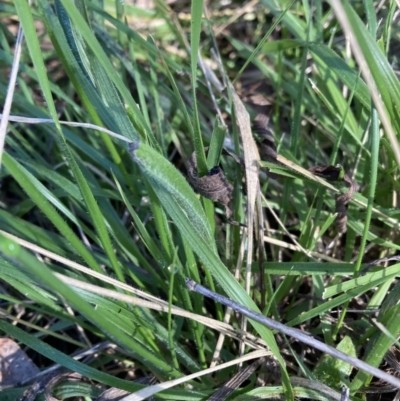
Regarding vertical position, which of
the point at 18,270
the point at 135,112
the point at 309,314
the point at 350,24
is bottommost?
the point at 309,314

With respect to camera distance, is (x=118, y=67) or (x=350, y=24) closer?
(x=350, y=24)

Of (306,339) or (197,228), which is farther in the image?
(197,228)

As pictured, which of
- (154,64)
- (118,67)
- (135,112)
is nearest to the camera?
(135,112)

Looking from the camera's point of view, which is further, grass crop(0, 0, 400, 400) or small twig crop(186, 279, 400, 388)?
grass crop(0, 0, 400, 400)

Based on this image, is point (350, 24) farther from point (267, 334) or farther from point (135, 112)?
point (267, 334)

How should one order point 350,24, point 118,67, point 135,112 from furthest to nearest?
point 118,67
point 135,112
point 350,24

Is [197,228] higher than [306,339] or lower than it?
higher

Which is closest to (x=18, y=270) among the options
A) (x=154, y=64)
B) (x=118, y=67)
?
(x=154, y=64)

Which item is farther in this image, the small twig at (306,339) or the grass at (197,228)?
the grass at (197,228)
